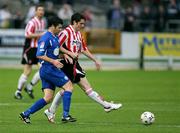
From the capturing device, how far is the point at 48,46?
13.6m

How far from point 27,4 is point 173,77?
391 inches

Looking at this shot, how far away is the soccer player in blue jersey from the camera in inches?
527

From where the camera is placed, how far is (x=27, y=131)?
40.6ft

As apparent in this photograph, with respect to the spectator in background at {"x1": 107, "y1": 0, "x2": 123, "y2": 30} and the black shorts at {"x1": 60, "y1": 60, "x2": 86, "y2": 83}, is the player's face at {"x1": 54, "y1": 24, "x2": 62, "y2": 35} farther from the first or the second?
the spectator in background at {"x1": 107, "y1": 0, "x2": 123, "y2": 30}

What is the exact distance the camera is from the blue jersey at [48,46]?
1341cm

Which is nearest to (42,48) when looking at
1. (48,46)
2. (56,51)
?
(48,46)

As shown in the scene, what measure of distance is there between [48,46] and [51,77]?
0.60 meters

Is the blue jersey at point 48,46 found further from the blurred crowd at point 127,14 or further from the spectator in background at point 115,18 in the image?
the spectator in background at point 115,18

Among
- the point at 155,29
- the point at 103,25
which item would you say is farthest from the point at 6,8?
the point at 155,29

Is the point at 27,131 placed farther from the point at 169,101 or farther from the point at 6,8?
the point at 6,8

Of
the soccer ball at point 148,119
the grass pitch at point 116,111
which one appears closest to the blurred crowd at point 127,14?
the grass pitch at point 116,111

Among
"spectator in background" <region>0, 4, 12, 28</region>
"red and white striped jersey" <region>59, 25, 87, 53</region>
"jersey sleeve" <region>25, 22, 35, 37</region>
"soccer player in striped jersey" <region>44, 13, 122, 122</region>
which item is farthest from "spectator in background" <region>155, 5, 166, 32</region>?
"red and white striped jersey" <region>59, 25, 87, 53</region>

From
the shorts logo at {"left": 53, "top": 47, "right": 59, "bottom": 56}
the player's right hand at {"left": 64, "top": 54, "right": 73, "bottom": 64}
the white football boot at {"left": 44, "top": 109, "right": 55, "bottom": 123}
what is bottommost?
the white football boot at {"left": 44, "top": 109, "right": 55, "bottom": 123}

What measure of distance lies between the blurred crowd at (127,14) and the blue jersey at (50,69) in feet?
57.4
